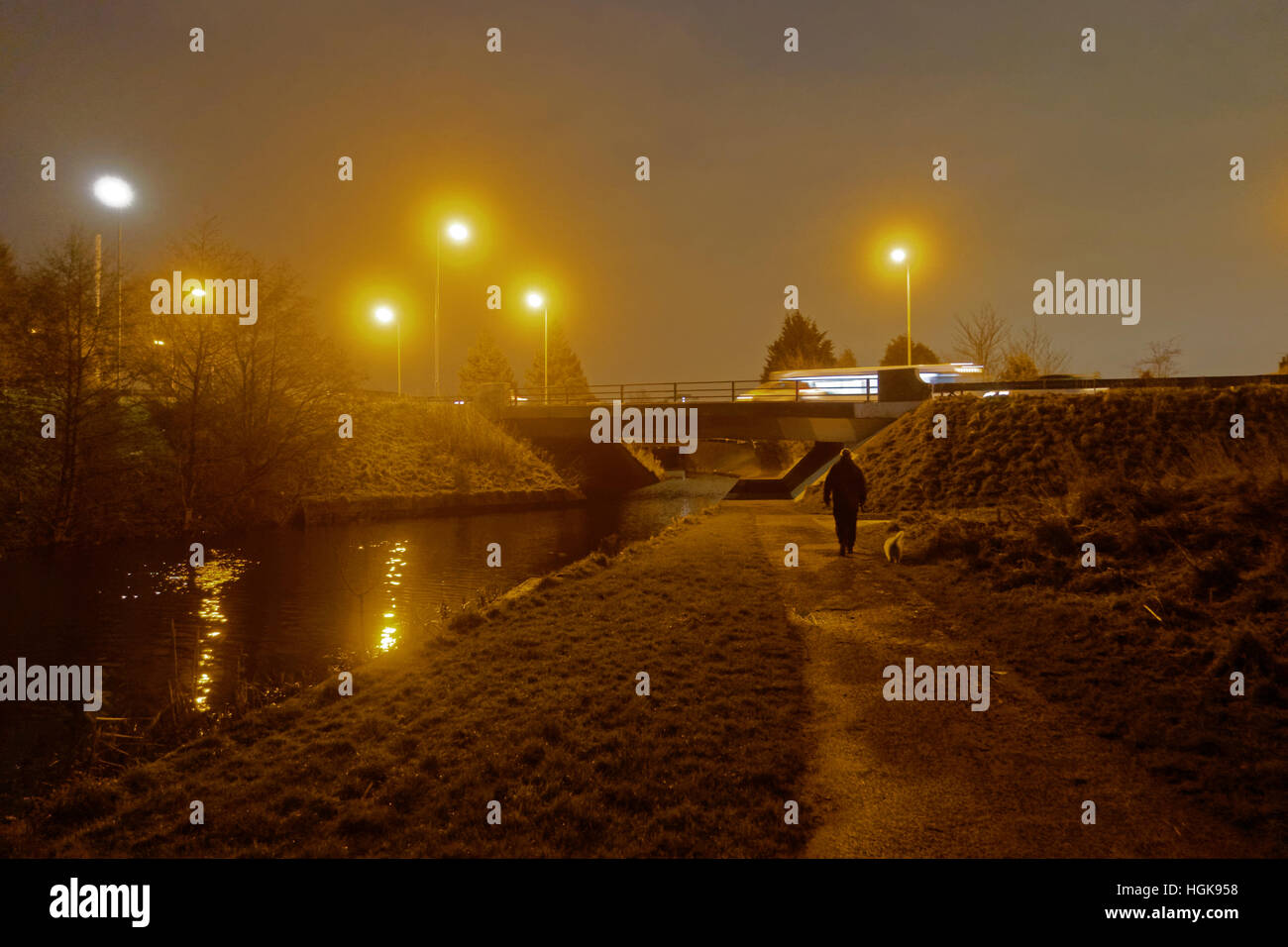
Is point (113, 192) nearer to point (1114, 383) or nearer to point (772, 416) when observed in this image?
point (772, 416)

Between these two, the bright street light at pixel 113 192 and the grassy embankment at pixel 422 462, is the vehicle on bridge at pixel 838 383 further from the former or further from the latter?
the bright street light at pixel 113 192

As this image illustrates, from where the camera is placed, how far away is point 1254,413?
2247cm

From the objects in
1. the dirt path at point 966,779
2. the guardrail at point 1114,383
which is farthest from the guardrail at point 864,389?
the dirt path at point 966,779

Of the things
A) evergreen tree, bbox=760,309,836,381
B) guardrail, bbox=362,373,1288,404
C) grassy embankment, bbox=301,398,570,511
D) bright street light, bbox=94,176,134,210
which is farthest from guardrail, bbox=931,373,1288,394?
evergreen tree, bbox=760,309,836,381

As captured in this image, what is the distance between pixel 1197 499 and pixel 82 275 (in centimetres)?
3098

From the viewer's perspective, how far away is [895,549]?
14.6m

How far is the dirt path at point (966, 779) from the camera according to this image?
4.47 metres

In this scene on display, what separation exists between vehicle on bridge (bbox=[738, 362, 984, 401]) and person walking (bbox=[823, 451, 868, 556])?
19409 millimetres

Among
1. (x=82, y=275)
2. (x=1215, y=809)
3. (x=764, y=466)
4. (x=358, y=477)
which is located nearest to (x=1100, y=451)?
(x=1215, y=809)

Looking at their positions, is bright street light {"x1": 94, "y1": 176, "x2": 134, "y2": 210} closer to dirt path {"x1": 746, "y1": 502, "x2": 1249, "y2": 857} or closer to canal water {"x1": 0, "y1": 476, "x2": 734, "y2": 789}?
canal water {"x1": 0, "y1": 476, "x2": 734, "y2": 789}

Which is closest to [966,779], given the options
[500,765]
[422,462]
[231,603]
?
[500,765]

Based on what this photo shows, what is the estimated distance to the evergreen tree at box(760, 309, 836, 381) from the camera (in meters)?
86.9
